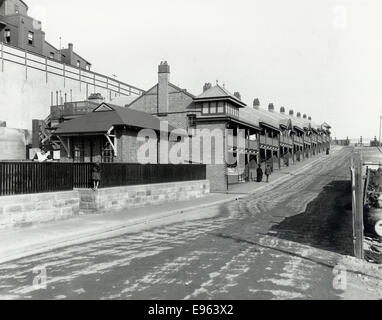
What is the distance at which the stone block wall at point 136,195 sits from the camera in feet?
54.9

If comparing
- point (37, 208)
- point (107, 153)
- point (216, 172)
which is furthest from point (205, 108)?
point (37, 208)

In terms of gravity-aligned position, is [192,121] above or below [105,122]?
above

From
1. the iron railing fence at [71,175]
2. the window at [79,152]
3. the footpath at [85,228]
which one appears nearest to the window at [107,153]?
the window at [79,152]

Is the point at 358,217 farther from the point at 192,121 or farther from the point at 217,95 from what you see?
the point at 192,121

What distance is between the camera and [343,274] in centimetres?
787

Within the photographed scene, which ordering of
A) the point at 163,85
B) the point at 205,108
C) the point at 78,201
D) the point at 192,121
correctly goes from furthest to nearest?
the point at 163,85, the point at 192,121, the point at 205,108, the point at 78,201

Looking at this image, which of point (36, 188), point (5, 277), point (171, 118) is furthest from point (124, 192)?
point (171, 118)

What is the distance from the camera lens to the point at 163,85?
119ft

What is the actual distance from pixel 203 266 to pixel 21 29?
42855 millimetres

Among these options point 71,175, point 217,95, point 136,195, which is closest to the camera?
point 71,175

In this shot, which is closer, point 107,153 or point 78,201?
point 78,201

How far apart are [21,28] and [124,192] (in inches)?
1306

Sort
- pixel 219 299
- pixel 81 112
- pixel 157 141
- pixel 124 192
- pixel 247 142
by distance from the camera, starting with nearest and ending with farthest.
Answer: pixel 219 299
pixel 124 192
pixel 157 141
pixel 81 112
pixel 247 142
